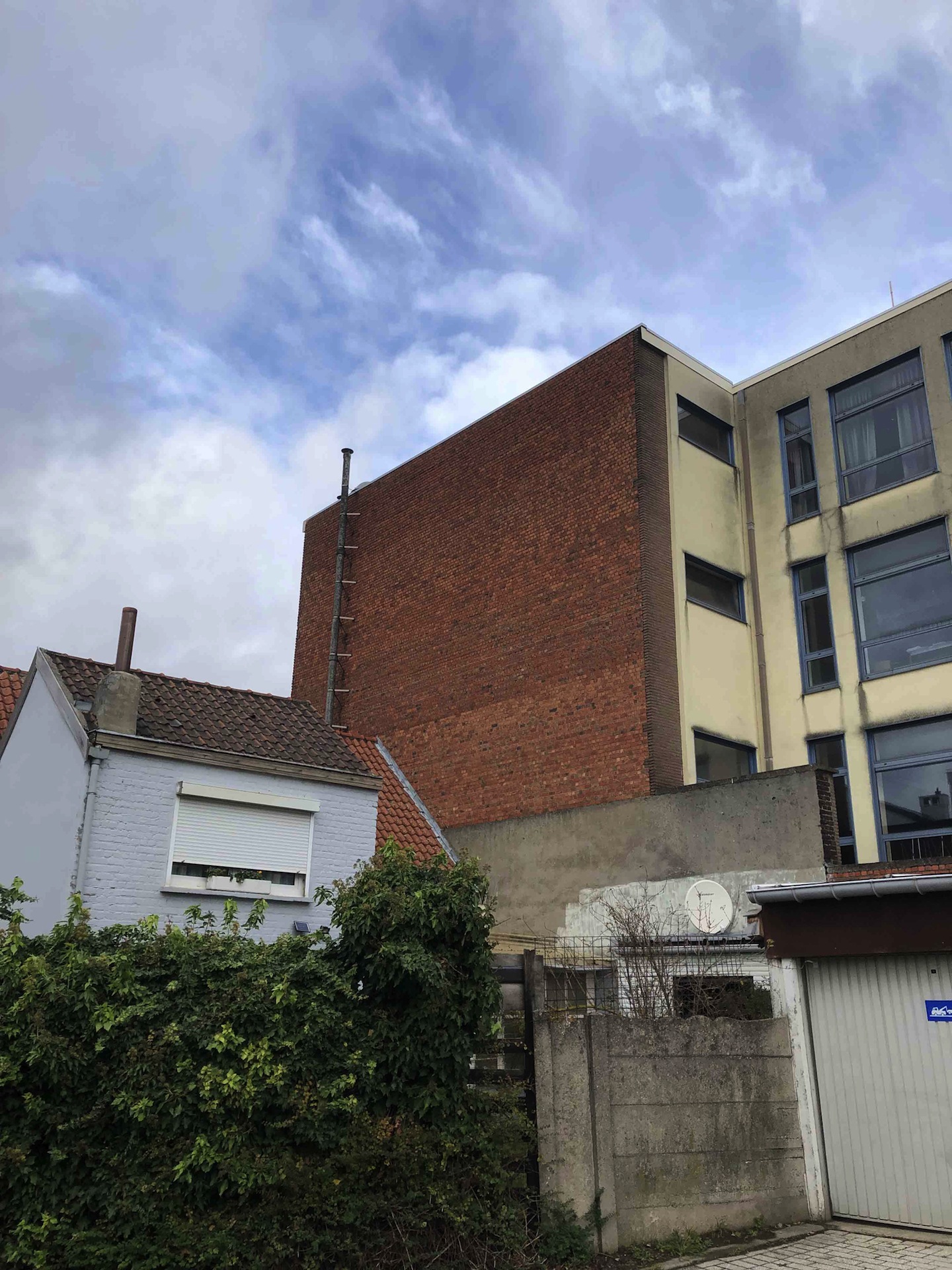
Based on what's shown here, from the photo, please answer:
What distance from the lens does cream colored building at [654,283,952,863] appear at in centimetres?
1748

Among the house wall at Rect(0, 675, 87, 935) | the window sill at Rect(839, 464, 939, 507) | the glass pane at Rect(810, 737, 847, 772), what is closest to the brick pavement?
the house wall at Rect(0, 675, 87, 935)

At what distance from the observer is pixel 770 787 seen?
15094 millimetres

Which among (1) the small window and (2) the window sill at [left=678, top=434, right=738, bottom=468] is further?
(2) the window sill at [left=678, top=434, right=738, bottom=468]

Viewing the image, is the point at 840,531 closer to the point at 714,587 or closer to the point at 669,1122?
the point at 714,587

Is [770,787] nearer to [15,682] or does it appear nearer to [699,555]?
[699,555]

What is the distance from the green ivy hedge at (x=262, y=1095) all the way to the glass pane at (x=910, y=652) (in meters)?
12.0

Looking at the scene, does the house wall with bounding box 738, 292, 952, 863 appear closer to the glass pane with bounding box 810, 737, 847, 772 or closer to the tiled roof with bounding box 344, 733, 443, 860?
the glass pane with bounding box 810, 737, 847, 772

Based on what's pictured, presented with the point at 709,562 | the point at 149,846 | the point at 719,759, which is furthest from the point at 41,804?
the point at 709,562

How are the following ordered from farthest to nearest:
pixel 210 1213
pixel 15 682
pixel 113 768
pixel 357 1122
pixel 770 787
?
pixel 15 682
pixel 770 787
pixel 113 768
pixel 357 1122
pixel 210 1213

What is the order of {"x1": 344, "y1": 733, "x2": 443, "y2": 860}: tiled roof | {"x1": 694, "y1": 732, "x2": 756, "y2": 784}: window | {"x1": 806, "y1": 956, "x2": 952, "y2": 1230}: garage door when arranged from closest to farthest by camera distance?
{"x1": 806, "y1": 956, "x2": 952, "y2": 1230}: garage door, {"x1": 344, "y1": 733, "x2": 443, "y2": 860}: tiled roof, {"x1": 694, "y1": 732, "x2": 756, "y2": 784}: window

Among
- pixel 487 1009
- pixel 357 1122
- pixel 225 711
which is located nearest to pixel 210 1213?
pixel 357 1122

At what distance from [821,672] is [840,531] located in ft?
8.66

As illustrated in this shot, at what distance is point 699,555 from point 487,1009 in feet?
43.0

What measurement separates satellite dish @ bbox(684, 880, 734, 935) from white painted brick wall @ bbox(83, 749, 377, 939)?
5.18 meters
